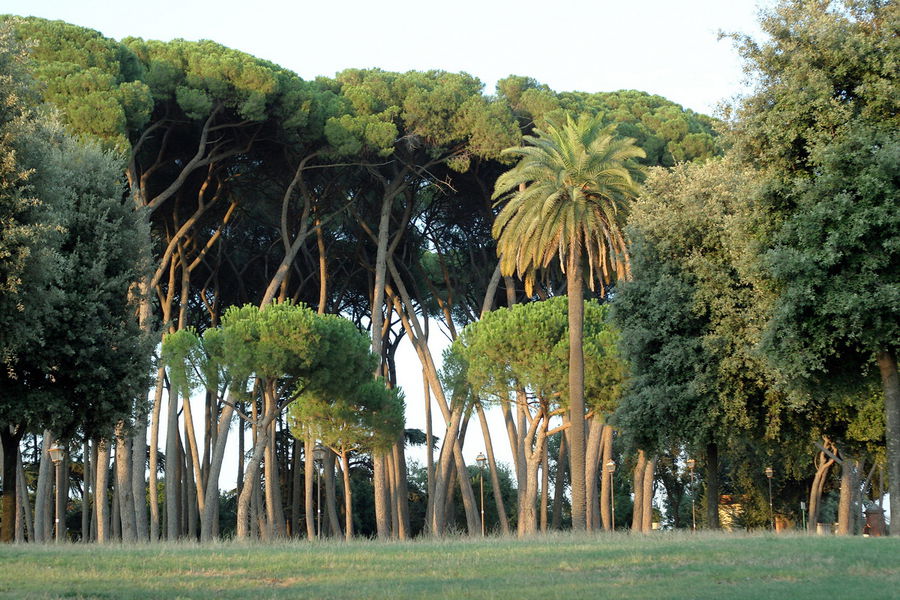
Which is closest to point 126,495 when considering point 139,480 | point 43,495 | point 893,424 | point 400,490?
point 139,480

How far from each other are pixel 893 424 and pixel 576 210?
1245cm

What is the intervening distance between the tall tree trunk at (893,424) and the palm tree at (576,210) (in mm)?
10450

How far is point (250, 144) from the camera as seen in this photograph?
37.8 metres

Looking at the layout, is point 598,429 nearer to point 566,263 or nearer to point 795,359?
point 566,263

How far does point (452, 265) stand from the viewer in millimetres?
49781

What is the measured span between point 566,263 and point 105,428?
14.4 m

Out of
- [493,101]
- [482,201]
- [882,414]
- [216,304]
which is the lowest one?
[882,414]

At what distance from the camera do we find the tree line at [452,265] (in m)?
19.6

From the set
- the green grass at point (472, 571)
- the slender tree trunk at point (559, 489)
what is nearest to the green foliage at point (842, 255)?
the green grass at point (472, 571)

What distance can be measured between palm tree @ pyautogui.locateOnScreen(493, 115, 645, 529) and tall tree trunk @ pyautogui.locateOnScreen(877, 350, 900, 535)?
10.4 meters

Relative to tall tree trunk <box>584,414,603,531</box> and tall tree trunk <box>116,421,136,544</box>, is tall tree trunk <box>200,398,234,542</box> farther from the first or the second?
tall tree trunk <box>584,414,603,531</box>

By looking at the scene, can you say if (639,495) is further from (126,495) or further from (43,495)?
(43,495)

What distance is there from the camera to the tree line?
Result: 19.6 metres

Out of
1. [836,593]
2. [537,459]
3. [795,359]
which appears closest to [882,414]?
[795,359]
